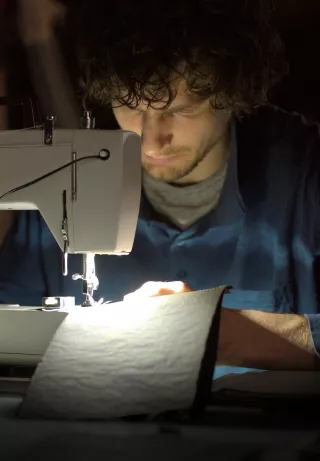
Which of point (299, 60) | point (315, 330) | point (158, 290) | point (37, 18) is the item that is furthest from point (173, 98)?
point (315, 330)

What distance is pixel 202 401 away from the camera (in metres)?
0.82

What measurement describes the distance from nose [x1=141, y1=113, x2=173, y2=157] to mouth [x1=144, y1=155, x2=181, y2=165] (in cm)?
3

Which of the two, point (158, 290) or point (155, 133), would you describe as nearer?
point (158, 290)

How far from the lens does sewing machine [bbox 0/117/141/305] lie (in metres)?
1.17

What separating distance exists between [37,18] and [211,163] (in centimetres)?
67

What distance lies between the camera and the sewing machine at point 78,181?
1.17 m

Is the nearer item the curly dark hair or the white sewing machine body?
the white sewing machine body

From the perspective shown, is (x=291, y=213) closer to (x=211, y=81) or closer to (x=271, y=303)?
(x=271, y=303)

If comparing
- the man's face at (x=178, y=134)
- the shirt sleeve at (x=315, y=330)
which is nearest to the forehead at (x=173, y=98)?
the man's face at (x=178, y=134)

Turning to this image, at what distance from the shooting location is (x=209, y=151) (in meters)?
1.78

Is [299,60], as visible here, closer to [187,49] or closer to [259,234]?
[187,49]

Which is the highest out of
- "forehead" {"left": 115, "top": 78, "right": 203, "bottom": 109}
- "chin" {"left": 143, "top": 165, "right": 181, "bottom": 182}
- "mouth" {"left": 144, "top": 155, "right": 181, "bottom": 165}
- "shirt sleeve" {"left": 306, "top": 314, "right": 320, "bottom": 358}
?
"forehead" {"left": 115, "top": 78, "right": 203, "bottom": 109}

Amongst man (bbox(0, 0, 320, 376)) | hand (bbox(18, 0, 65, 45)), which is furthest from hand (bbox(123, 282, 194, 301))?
hand (bbox(18, 0, 65, 45))

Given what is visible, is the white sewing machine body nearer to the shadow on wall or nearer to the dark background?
the dark background
